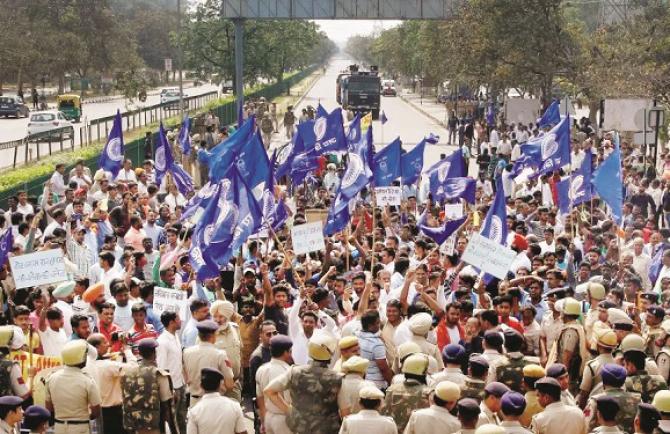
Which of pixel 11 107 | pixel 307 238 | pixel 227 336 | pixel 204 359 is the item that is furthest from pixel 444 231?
pixel 11 107

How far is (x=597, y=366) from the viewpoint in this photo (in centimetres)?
908

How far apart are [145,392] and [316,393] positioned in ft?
4.98

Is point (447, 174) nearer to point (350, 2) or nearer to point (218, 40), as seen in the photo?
point (350, 2)

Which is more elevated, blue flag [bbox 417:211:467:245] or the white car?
blue flag [bbox 417:211:467:245]

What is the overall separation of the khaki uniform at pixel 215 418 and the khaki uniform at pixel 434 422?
1.31 metres

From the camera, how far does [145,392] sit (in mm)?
8984

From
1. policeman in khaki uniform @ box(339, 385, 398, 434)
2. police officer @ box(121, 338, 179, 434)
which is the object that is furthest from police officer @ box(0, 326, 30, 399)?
policeman in khaki uniform @ box(339, 385, 398, 434)

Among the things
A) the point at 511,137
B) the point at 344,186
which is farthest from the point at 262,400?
the point at 511,137

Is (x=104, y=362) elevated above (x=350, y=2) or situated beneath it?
situated beneath

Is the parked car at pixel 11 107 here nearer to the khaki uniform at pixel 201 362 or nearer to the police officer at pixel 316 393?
the khaki uniform at pixel 201 362

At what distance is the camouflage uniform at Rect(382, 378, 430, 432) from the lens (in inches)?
322

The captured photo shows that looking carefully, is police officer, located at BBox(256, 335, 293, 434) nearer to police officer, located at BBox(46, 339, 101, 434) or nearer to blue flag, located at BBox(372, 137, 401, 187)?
police officer, located at BBox(46, 339, 101, 434)

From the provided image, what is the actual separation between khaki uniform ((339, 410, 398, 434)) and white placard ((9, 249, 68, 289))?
4.76m

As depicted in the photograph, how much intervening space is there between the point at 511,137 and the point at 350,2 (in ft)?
63.2
